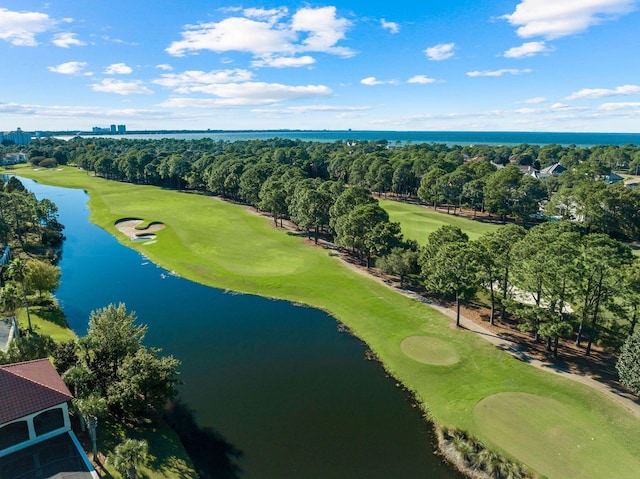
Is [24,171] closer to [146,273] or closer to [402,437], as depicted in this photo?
[146,273]

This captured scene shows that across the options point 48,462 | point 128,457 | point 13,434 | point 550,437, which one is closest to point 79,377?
point 48,462

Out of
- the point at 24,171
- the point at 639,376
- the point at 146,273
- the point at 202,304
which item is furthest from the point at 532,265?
the point at 24,171

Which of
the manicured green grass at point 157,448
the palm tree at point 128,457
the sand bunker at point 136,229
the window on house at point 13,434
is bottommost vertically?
the manicured green grass at point 157,448

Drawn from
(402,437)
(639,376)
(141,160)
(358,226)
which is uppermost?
(141,160)

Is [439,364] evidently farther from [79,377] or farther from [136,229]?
[136,229]

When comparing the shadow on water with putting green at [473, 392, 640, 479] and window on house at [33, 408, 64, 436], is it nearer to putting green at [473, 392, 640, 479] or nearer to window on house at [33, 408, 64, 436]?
window on house at [33, 408, 64, 436]

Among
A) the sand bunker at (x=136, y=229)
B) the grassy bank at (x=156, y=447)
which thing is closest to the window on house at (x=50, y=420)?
the grassy bank at (x=156, y=447)

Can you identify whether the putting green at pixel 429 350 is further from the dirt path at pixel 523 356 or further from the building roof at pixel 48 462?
the building roof at pixel 48 462

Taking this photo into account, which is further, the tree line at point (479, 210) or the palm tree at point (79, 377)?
the tree line at point (479, 210)
